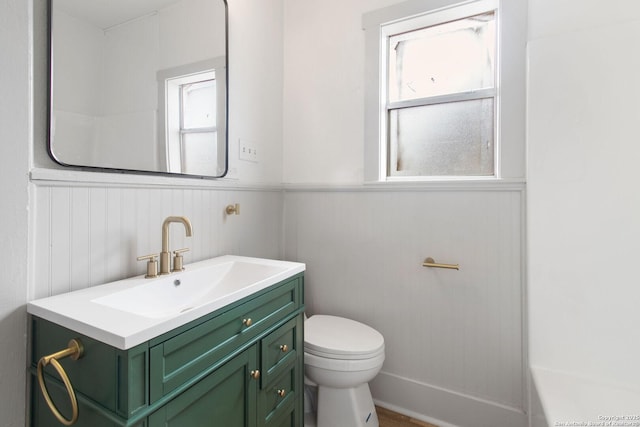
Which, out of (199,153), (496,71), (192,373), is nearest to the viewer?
(192,373)

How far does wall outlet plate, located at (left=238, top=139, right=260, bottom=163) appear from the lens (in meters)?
1.65

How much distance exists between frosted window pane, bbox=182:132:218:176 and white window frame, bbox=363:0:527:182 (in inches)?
32.5

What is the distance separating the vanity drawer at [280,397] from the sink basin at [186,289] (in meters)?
0.39

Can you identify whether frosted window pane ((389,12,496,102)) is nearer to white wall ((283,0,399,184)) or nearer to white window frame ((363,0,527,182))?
white window frame ((363,0,527,182))

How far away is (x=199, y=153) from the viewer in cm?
138

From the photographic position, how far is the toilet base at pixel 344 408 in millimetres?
1398

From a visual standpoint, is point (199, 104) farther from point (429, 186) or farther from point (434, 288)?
point (434, 288)

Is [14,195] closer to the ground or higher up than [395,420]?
higher up

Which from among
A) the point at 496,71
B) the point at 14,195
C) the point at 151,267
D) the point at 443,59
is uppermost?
the point at 443,59

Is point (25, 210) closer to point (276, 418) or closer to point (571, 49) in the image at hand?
point (276, 418)

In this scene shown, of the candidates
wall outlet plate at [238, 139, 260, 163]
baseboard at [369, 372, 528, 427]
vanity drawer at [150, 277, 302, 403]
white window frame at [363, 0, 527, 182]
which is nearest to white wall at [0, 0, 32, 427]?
vanity drawer at [150, 277, 302, 403]

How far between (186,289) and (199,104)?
819 millimetres

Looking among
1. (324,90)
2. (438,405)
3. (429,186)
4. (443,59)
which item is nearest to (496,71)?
(443,59)

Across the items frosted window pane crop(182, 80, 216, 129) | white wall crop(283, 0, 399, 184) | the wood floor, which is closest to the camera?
frosted window pane crop(182, 80, 216, 129)
